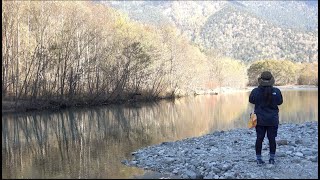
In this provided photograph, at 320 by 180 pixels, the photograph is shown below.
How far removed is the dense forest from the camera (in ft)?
129

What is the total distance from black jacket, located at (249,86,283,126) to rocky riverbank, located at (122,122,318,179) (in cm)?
125

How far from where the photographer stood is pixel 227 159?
41.8ft

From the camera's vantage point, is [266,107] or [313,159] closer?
[266,107]

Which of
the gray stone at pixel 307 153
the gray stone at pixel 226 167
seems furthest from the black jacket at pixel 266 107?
the gray stone at pixel 307 153

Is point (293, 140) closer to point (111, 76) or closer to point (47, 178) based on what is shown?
point (47, 178)

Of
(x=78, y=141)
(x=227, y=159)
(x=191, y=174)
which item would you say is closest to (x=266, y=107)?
(x=227, y=159)

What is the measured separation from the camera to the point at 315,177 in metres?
10.2

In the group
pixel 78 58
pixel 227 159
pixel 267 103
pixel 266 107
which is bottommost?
pixel 227 159

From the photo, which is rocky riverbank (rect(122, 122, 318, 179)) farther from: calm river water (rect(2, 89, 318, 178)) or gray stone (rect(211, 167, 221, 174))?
calm river water (rect(2, 89, 318, 178))

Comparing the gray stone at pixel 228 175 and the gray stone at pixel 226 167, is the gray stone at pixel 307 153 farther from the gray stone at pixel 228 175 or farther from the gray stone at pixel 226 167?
the gray stone at pixel 228 175

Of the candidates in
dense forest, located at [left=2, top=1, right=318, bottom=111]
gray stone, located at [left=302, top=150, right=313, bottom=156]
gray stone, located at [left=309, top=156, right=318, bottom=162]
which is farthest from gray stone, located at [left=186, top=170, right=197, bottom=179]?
dense forest, located at [left=2, top=1, right=318, bottom=111]

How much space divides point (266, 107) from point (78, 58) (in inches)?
1405

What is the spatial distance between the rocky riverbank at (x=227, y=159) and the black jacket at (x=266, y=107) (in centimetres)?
125

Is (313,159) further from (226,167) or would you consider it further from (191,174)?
(191,174)
